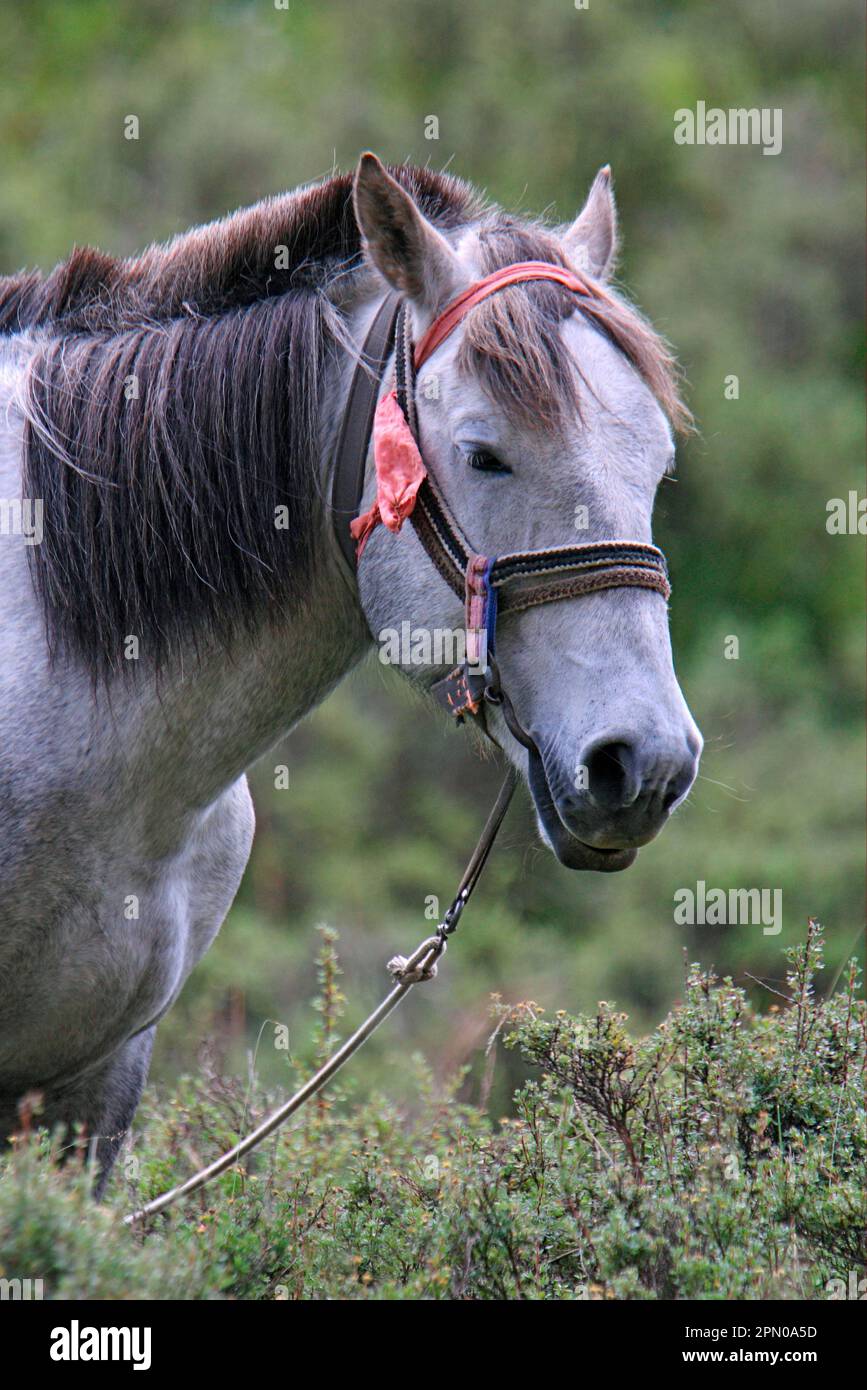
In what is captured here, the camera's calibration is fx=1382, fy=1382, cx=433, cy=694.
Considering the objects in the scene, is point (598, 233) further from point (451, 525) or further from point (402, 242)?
point (451, 525)

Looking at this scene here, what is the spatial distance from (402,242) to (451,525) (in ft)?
1.89

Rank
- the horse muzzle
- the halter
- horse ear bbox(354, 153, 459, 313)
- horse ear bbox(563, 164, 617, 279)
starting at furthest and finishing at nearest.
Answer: horse ear bbox(563, 164, 617, 279) < horse ear bbox(354, 153, 459, 313) < the halter < the horse muzzle

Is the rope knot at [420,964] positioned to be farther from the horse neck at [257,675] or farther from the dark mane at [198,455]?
the dark mane at [198,455]

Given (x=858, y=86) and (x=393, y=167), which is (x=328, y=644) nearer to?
(x=393, y=167)

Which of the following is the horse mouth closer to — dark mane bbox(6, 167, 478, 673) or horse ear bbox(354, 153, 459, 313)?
dark mane bbox(6, 167, 478, 673)

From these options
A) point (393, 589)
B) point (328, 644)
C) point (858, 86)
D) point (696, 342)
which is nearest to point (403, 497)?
point (393, 589)

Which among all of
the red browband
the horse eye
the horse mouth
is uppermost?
the red browband

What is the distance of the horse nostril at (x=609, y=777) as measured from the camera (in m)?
2.36

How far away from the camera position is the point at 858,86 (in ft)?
47.3

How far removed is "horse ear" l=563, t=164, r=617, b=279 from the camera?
10.00ft

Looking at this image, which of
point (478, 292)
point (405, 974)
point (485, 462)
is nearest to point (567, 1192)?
point (405, 974)

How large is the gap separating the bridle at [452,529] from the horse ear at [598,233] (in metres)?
0.31

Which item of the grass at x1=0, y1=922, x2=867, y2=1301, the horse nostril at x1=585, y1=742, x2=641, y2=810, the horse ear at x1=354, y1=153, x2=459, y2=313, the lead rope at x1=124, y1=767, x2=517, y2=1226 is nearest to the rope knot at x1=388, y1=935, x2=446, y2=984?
the lead rope at x1=124, y1=767, x2=517, y2=1226

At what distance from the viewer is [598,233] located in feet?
10.3
